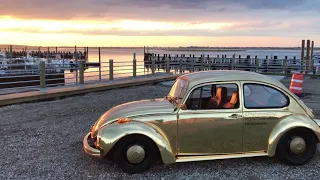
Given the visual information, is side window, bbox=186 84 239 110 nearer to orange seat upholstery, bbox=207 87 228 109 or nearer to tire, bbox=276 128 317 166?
orange seat upholstery, bbox=207 87 228 109

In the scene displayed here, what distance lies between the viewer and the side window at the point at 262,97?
4949 mm

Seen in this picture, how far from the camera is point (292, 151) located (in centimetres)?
498

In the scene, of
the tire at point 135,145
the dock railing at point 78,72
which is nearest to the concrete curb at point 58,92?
the dock railing at point 78,72

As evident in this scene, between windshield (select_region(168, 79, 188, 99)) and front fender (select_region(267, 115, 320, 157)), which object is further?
windshield (select_region(168, 79, 188, 99))

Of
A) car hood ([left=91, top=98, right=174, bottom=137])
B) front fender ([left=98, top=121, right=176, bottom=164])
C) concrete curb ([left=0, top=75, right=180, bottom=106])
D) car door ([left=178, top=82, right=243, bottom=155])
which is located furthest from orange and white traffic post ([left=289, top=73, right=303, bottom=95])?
front fender ([left=98, top=121, right=176, bottom=164])

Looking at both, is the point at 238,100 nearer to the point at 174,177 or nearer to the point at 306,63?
the point at 174,177

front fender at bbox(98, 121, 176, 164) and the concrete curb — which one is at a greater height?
front fender at bbox(98, 121, 176, 164)

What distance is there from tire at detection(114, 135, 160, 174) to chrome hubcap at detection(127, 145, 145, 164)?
32 millimetres

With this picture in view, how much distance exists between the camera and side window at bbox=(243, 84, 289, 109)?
4.95 meters

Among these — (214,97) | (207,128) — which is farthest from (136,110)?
(214,97)

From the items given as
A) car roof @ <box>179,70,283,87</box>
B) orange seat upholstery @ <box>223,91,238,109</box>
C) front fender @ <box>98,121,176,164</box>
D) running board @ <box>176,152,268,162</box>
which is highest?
car roof @ <box>179,70,283,87</box>

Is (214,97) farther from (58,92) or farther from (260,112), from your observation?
(58,92)

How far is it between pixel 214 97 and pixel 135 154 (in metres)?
1.53

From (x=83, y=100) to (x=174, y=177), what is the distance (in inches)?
293
